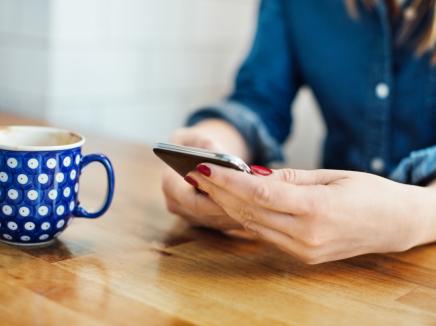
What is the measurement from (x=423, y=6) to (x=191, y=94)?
2.92 ft

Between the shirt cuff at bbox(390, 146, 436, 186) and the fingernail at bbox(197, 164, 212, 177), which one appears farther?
the shirt cuff at bbox(390, 146, 436, 186)

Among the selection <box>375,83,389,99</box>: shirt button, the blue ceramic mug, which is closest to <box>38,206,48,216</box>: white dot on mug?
the blue ceramic mug

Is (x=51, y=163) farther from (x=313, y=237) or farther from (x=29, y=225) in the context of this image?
(x=313, y=237)

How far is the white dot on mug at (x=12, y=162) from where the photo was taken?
1.91 ft

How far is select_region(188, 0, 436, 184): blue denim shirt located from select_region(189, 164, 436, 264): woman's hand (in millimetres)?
366

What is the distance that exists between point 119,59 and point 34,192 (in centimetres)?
97

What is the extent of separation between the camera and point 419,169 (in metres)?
0.80

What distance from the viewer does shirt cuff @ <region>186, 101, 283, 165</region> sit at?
1.02m

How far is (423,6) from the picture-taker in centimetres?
100

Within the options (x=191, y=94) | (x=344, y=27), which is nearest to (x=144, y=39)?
(x=191, y=94)

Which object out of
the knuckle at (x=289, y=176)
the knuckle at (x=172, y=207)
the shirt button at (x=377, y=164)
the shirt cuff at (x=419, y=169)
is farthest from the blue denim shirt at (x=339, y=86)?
the knuckle at (x=289, y=176)

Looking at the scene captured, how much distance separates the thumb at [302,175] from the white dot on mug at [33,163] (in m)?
0.20

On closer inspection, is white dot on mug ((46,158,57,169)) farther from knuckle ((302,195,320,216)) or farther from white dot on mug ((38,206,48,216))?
knuckle ((302,195,320,216))

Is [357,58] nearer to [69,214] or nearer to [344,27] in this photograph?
Result: [344,27]
